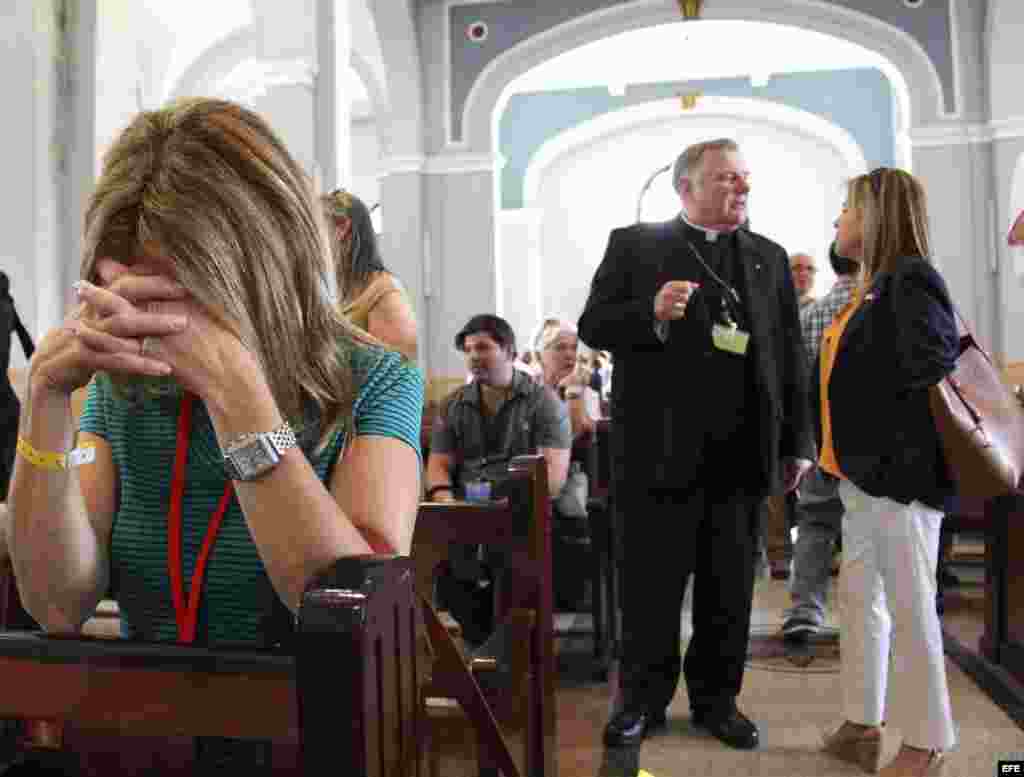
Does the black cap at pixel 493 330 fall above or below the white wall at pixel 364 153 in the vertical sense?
below

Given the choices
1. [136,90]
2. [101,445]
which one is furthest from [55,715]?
[136,90]

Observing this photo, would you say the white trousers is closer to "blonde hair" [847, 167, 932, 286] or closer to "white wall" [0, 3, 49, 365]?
"blonde hair" [847, 167, 932, 286]

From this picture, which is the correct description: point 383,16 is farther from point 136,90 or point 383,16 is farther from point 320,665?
point 320,665

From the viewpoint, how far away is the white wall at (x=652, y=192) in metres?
12.8

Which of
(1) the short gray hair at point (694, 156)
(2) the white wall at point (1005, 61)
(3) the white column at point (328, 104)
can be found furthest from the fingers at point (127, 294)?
(2) the white wall at point (1005, 61)

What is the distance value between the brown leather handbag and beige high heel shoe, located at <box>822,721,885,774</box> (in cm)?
71

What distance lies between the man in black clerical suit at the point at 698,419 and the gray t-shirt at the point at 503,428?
0.76 meters

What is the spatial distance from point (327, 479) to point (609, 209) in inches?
498

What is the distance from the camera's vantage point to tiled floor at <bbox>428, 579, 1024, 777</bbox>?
2.48m

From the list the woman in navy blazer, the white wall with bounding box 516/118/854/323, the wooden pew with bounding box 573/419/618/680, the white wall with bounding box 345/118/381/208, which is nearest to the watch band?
the wooden pew with bounding box 573/419/618/680

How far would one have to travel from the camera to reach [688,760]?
2.55m

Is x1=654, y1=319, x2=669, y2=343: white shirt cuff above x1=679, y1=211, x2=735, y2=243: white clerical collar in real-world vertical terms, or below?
below

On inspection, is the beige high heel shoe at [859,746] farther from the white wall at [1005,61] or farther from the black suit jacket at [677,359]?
the white wall at [1005,61]

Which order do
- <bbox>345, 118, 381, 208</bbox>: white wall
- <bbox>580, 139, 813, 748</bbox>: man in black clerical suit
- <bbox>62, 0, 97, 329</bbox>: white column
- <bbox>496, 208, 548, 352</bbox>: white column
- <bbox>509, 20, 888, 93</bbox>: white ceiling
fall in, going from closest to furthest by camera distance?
<bbox>580, 139, 813, 748</bbox>: man in black clerical suit → <bbox>62, 0, 97, 329</bbox>: white column → <bbox>509, 20, 888, 93</bbox>: white ceiling → <bbox>496, 208, 548, 352</bbox>: white column → <bbox>345, 118, 381, 208</bbox>: white wall
